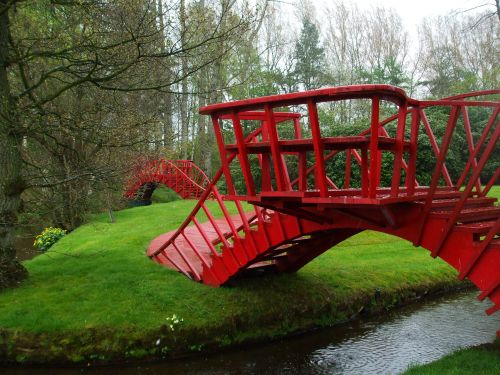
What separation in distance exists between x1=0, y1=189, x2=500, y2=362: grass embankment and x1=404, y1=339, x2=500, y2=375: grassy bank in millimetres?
3831

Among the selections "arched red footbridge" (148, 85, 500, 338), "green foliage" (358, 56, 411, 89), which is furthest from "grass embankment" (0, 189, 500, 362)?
"green foliage" (358, 56, 411, 89)

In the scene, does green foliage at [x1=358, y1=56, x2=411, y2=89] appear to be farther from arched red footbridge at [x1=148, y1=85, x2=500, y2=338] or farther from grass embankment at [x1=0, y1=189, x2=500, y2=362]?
arched red footbridge at [x1=148, y1=85, x2=500, y2=338]

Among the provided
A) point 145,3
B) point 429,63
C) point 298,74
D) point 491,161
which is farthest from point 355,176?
point 429,63

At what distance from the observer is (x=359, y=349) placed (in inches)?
352

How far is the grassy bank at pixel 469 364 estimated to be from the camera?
5.74 metres

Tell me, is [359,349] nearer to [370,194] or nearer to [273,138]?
[370,194]

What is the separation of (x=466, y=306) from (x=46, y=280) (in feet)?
30.6

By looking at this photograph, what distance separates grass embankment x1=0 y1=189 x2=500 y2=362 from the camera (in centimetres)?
856

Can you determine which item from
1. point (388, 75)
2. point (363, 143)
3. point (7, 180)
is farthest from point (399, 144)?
point (388, 75)

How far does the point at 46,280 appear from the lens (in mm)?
10789

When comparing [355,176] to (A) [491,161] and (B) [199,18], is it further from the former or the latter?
(B) [199,18]

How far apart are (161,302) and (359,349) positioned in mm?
3828

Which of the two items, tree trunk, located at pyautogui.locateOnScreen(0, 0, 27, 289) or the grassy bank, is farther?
tree trunk, located at pyautogui.locateOnScreen(0, 0, 27, 289)

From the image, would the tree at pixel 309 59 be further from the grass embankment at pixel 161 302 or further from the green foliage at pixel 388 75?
the grass embankment at pixel 161 302
